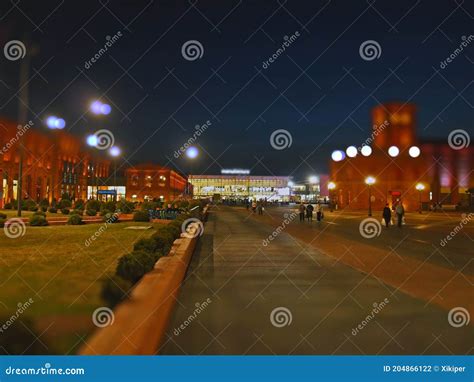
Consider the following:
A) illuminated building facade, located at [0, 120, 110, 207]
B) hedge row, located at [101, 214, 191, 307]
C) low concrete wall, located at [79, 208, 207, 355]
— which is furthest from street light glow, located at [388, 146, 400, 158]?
low concrete wall, located at [79, 208, 207, 355]

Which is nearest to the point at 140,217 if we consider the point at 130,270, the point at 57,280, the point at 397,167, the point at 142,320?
the point at 57,280

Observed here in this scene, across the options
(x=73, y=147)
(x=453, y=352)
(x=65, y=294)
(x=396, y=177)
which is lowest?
(x=453, y=352)

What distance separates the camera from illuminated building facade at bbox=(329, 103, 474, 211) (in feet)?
156

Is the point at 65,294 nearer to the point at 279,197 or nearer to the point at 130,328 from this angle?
the point at 130,328

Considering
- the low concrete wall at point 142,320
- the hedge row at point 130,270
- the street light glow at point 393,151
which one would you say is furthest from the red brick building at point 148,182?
the low concrete wall at point 142,320

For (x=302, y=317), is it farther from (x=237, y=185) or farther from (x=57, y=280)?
(x=237, y=185)

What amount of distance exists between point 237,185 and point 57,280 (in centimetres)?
15040

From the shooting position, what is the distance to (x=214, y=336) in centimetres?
552

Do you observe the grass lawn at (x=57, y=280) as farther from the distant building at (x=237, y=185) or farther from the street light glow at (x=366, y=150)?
the distant building at (x=237, y=185)

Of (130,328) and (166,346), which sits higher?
(130,328)

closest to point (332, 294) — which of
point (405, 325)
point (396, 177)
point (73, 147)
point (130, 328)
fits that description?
point (405, 325)

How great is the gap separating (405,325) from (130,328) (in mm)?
3772

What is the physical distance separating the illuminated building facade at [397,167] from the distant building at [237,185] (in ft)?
324

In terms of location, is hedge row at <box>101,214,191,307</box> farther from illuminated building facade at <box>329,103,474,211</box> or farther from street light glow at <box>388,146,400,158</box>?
street light glow at <box>388,146,400,158</box>
